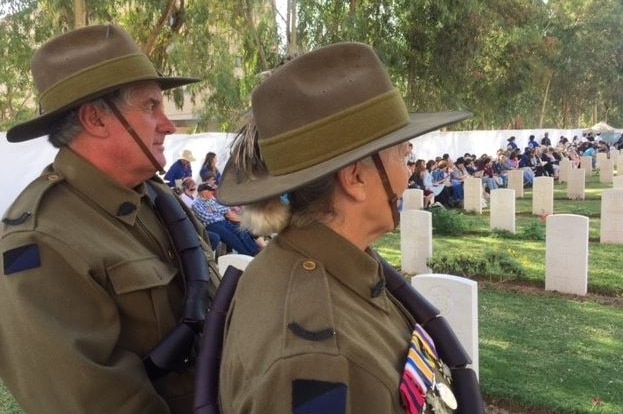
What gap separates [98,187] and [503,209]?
407 inches

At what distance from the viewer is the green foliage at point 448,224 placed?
11.7 meters

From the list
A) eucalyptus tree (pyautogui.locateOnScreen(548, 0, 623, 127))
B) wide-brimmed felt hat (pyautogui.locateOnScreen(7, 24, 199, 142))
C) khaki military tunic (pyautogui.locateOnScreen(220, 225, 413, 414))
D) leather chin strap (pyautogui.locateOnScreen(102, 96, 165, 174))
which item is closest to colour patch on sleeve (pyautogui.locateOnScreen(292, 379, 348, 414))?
khaki military tunic (pyautogui.locateOnScreen(220, 225, 413, 414))

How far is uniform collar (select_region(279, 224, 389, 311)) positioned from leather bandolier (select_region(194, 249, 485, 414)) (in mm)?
236

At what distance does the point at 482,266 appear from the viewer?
8016mm

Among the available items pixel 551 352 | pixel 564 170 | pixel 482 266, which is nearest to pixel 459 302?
pixel 551 352

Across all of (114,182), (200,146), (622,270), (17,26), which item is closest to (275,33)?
(200,146)

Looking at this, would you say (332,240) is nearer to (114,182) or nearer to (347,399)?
(347,399)

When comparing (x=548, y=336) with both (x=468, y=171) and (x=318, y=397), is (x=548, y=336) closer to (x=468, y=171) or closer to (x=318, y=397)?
(x=318, y=397)

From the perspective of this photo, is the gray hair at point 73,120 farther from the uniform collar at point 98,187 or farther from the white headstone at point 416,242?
the white headstone at point 416,242

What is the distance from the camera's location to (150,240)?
209cm

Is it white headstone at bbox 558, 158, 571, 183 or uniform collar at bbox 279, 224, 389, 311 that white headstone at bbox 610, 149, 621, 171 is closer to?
white headstone at bbox 558, 158, 571, 183

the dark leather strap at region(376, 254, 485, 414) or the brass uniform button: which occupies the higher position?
the brass uniform button

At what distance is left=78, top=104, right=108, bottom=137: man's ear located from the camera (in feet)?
6.89

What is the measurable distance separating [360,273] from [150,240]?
882 millimetres
